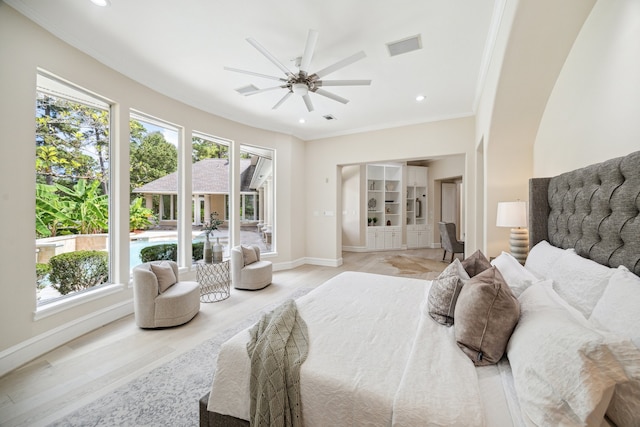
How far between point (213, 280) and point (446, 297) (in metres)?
3.33

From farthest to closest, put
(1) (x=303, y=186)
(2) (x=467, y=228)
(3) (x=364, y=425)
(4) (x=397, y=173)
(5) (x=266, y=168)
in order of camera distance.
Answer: (4) (x=397, y=173), (1) (x=303, y=186), (5) (x=266, y=168), (2) (x=467, y=228), (3) (x=364, y=425)

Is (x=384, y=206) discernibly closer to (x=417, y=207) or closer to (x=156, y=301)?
(x=417, y=207)

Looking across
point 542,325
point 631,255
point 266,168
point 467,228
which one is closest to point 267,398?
point 542,325

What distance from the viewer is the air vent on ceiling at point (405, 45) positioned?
245 cm

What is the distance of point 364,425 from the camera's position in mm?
1014

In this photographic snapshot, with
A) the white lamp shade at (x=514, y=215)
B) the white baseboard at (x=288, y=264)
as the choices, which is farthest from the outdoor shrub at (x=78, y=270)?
the white lamp shade at (x=514, y=215)

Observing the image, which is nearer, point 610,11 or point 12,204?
point 610,11

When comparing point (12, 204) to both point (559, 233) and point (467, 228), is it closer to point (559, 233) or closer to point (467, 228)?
point (559, 233)

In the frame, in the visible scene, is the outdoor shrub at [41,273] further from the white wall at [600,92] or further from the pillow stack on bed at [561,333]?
the white wall at [600,92]

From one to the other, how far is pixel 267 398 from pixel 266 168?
15.9ft

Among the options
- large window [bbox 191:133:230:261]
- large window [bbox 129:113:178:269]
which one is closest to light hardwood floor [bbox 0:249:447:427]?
large window [bbox 129:113:178:269]

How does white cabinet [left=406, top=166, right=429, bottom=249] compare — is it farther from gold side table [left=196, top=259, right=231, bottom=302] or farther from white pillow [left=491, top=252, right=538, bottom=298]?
white pillow [left=491, top=252, right=538, bottom=298]

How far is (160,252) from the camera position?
12.4 feet

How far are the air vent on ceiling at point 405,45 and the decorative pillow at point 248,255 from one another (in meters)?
3.45
